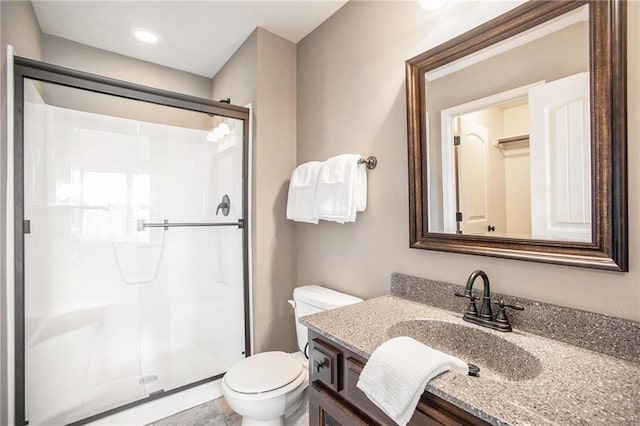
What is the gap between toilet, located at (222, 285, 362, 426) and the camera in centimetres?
138

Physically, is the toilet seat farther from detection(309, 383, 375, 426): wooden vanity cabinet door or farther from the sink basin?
the sink basin

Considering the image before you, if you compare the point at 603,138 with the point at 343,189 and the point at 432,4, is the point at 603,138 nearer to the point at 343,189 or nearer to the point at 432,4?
the point at 432,4

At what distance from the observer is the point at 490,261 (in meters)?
1.14

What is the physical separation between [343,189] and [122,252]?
54.7 inches

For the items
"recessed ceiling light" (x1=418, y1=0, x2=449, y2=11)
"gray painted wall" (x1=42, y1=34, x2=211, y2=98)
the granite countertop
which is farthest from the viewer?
Result: "gray painted wall" (x1=42, y1=34, x2=211, y2=98)

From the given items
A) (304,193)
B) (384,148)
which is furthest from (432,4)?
(304,193)

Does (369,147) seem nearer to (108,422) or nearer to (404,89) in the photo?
(404,89)

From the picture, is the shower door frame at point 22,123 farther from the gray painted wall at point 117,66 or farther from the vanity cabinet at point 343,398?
the vanity cabinet at point 343,398

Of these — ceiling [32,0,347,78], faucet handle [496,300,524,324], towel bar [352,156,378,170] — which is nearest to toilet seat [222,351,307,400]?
faucet handle [496,300,524,324]

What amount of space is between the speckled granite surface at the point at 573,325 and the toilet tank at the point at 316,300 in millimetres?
555

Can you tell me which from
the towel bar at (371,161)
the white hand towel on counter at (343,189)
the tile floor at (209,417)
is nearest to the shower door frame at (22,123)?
the tile floor at (209,417)

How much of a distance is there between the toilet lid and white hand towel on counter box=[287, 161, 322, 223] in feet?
2.63

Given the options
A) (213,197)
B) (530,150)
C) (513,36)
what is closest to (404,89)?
(513,36)

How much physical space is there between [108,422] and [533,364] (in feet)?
6.93
